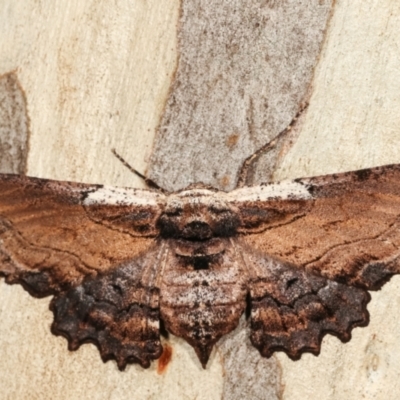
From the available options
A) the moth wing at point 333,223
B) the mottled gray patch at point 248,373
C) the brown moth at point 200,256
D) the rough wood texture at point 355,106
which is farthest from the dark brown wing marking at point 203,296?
the rough wood texture at point 355,106

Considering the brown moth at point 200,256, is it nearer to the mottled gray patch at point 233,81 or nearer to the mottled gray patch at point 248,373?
the mottled gray patch at point 248,373

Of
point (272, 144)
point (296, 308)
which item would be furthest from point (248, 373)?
point (272, 144)

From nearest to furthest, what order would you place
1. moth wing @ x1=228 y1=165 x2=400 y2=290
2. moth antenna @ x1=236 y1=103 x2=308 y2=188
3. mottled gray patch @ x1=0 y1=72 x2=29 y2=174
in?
moth wing @ x1=228 y1=165 x2=400 y2=290 < moth antenna @ x1=236 y1=103 x2=308 y2=188 < mottled gray patch @ x1=0 y1=72 x2=29 y2=174

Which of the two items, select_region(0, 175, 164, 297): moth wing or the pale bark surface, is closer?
the pale bark surface

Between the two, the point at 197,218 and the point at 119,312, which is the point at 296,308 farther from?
the point at 119,312

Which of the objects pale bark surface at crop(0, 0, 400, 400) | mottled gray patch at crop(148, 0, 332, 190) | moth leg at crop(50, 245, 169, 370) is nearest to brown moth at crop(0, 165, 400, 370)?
moth leg at crop(50, 245, 169, 370)

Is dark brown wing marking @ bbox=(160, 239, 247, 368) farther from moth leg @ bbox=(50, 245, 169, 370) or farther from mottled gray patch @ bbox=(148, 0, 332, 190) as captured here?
mottled gray patch @ bbox=(148, 0, 332, 190)
